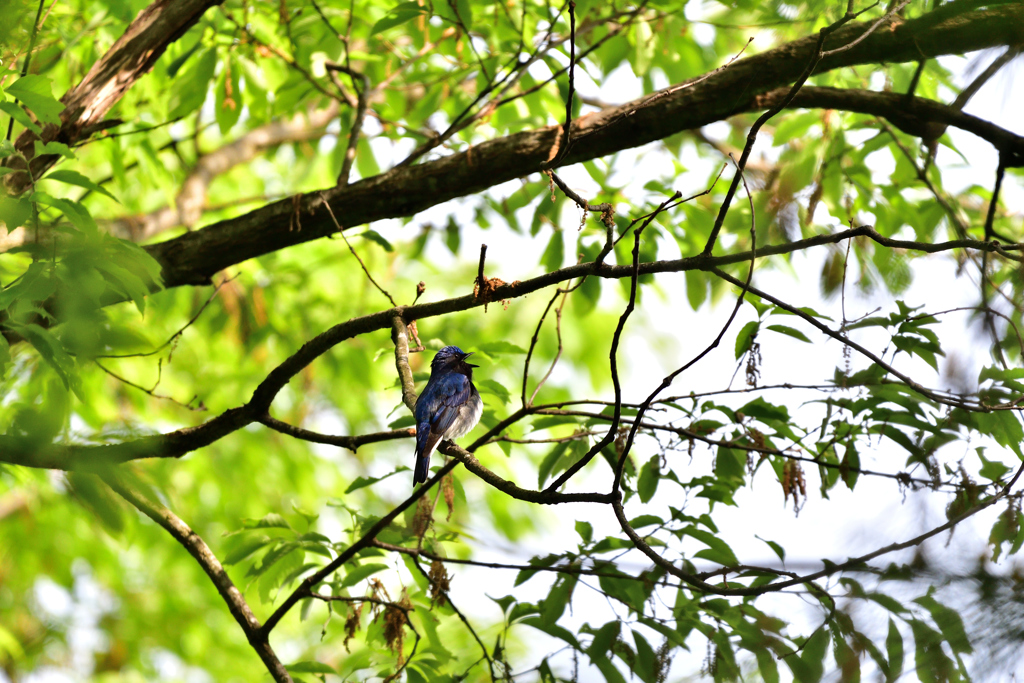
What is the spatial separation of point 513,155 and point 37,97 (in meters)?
2.02

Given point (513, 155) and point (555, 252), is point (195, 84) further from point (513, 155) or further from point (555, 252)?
point (555, 252)

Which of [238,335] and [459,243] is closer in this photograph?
[459,243]

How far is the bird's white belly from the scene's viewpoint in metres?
3.70

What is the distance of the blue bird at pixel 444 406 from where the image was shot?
3.29 m

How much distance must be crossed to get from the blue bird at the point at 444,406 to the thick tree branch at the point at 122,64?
201 centimetres

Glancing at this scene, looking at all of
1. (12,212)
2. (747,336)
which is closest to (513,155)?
(747,336)

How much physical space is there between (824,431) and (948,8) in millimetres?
1585

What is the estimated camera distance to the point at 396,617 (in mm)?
3143

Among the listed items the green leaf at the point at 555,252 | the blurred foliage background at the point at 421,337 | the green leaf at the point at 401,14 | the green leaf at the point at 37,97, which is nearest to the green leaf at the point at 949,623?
the blurred foliage background at the point at 421,337

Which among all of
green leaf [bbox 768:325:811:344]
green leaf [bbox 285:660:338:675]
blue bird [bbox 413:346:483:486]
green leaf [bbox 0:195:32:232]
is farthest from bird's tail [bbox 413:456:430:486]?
green leaf [bbox 0:195:32:232]

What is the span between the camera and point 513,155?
3791mm

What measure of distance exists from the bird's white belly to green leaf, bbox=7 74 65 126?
6.63 ft

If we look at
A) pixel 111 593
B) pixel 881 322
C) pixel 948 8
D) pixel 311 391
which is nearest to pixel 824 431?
pixel 881 322

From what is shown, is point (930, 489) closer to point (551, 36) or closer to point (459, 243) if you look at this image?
point (551, 36)
